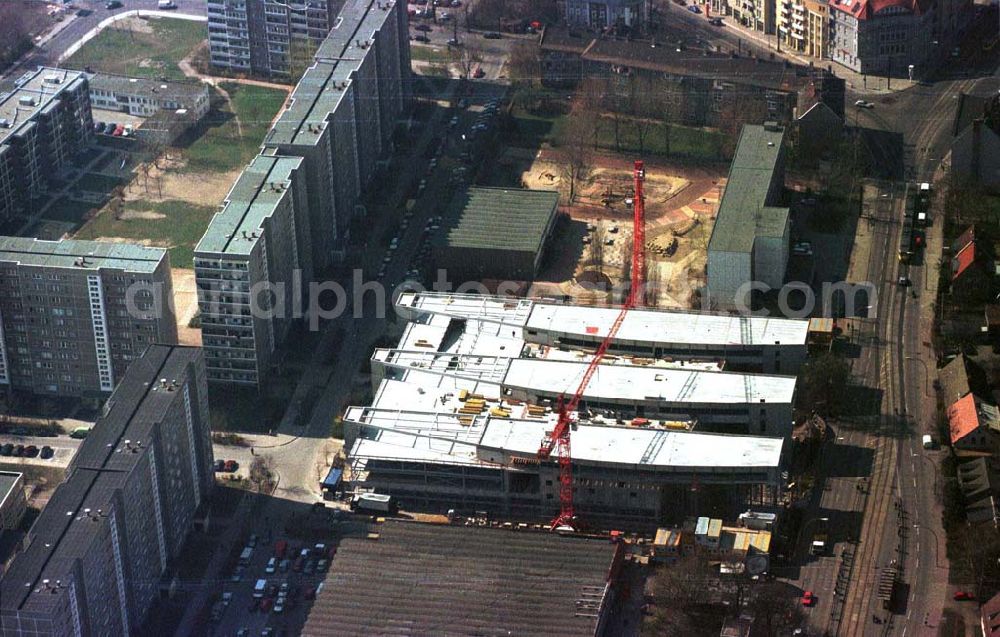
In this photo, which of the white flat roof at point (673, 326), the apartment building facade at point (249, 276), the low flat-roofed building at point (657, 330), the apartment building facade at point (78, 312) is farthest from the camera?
the white flat roof at point (673, 326)

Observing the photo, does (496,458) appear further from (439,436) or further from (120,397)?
(120,397)

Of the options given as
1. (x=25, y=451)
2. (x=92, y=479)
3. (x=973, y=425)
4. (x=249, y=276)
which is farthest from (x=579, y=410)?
(x=25, y=451)

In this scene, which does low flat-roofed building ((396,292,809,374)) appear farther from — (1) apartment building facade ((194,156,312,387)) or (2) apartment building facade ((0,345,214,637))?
(2) apartment building facade ((0,345,214,637))

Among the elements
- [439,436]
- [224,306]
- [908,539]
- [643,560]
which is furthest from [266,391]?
[908,539]

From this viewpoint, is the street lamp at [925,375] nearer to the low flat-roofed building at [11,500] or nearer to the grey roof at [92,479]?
the grey roof at [92,479]

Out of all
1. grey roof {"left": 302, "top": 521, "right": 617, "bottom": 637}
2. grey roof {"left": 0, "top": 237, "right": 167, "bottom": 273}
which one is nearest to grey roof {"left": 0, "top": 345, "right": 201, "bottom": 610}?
grey roof {"left": 0, "top": 237, "right": 167, "bottom": 273}

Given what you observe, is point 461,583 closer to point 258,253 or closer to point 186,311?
point 258,253

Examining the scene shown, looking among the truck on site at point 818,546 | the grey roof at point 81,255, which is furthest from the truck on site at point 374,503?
the truck on site at point 818,546
